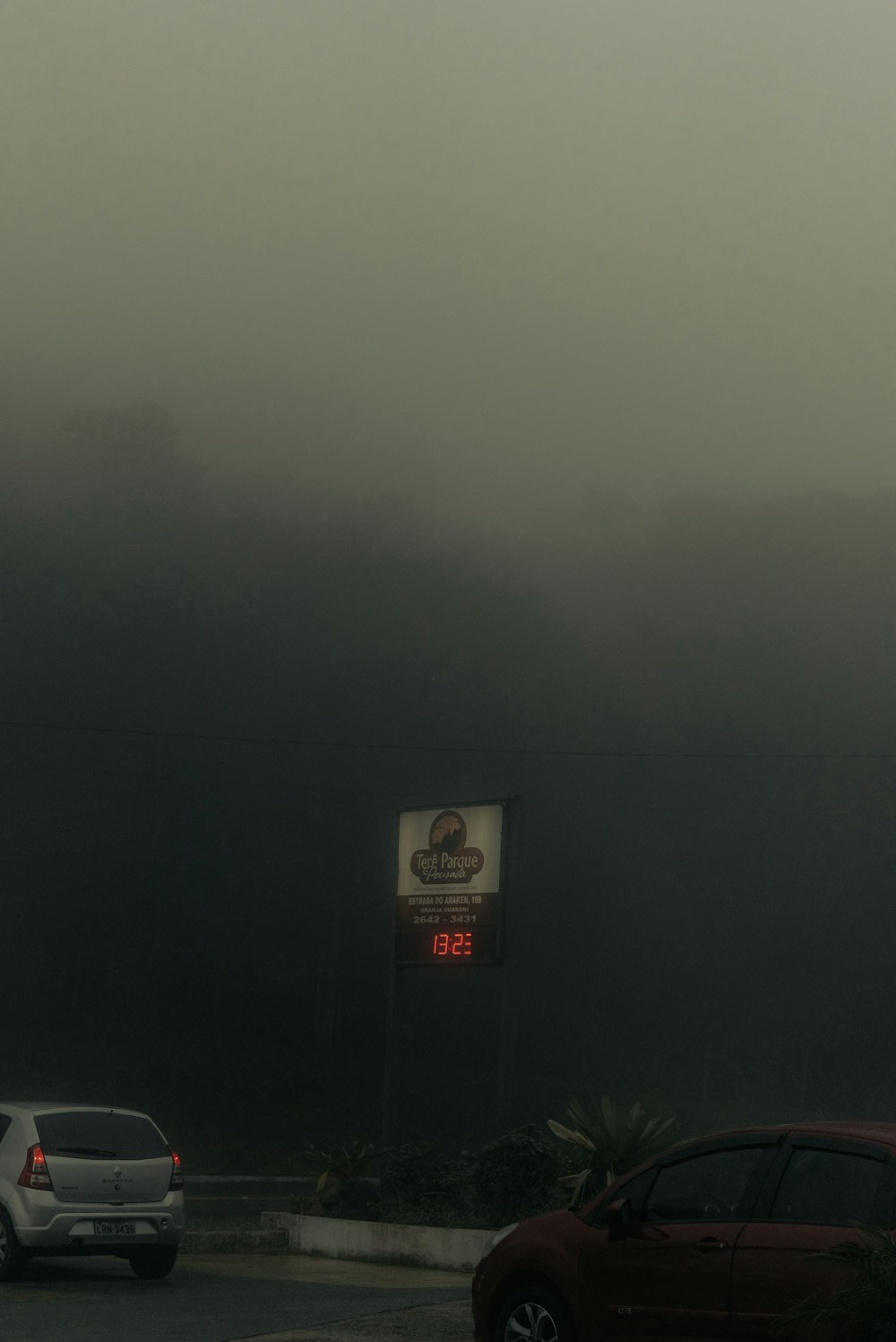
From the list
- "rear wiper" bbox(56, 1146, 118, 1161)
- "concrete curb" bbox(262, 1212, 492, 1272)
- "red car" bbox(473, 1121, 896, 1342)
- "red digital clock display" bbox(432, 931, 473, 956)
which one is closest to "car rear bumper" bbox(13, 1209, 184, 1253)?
"rear wiper" bbox(56, 1146, 118, 1161)

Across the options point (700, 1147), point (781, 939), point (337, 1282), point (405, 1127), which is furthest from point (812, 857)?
point (700, 1147)

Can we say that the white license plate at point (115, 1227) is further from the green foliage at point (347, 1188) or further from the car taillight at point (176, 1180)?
the green foliage at point (347, 1188)

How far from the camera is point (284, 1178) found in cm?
2811

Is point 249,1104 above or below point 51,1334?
below

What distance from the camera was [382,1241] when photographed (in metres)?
17.3

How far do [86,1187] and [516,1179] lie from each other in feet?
16.6

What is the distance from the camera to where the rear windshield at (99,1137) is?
14000mm

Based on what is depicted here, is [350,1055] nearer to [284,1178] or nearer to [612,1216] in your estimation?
[284,1178]

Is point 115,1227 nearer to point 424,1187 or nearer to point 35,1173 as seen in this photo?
point 35,1173

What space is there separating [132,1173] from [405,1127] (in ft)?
245

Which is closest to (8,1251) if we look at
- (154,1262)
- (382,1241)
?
(154,1262)

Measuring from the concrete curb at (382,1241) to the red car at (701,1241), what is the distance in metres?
7.86

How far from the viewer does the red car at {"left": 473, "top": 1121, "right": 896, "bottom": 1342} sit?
275 inches

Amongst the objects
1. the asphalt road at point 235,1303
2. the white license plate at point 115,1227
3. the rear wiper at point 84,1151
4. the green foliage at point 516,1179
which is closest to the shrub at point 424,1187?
the green foliage at point 516,1179
